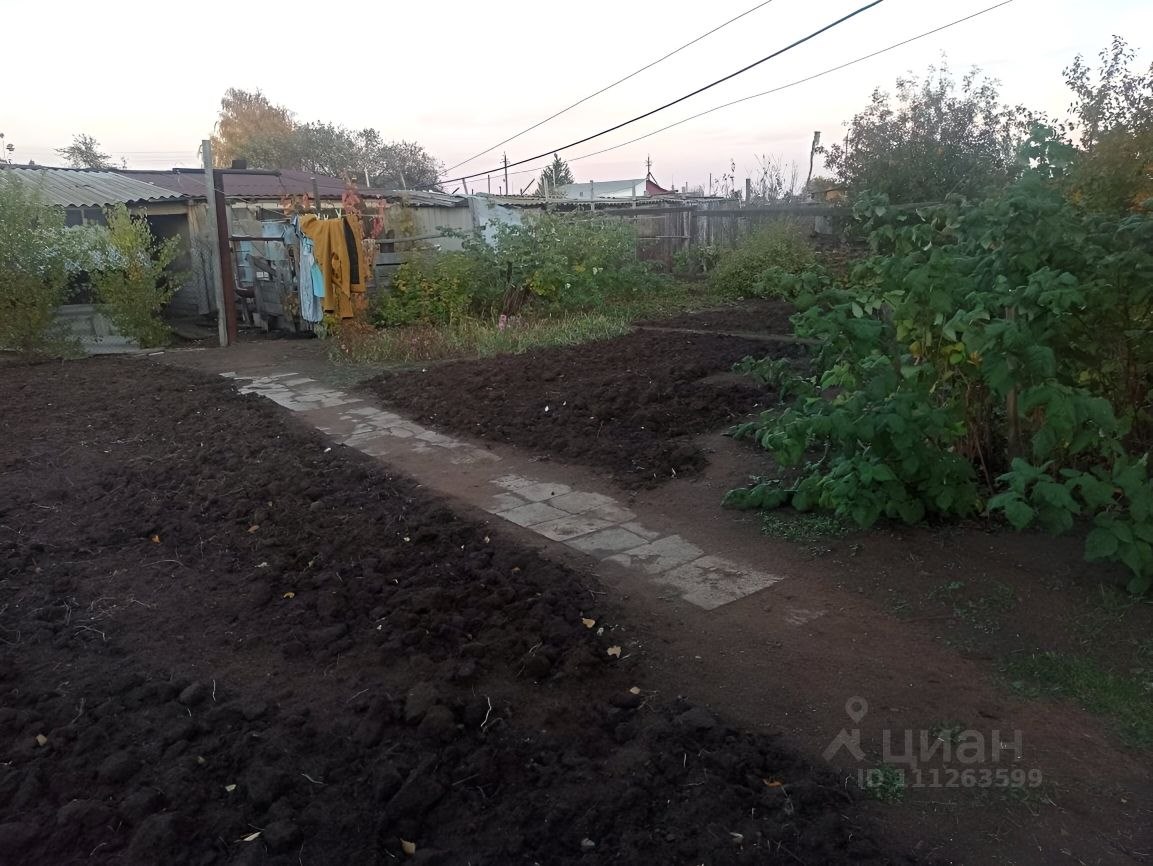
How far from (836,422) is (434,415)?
14.4ft

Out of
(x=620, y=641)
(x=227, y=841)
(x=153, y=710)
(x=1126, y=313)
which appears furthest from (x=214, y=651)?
(x=1126, y=313)

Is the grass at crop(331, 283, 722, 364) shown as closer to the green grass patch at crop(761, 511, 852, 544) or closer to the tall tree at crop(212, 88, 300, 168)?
the green grass patch at crop(761, 511, 852, 544)

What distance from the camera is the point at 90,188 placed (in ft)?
54.1

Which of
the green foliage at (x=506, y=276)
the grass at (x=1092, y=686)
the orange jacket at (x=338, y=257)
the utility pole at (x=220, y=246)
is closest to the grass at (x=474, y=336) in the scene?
the green foliage at (x=506, y=276)

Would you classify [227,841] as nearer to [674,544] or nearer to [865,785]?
[865,785]

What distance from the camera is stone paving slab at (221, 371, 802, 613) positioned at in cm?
398

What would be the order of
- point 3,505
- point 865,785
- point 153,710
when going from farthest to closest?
point 3,505 < point 153,710 < point 865,785

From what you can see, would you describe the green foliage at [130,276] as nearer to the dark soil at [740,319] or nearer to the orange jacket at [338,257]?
the orange jacket at [338,257]

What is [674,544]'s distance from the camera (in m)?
4.46

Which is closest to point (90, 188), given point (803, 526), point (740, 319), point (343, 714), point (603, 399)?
point (740, 319)

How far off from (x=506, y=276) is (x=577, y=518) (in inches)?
334

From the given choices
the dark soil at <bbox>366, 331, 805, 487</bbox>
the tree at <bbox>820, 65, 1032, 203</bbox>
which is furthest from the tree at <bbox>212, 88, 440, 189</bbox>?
the dark soil at <bbox>366, 331, 805, 487</bbox>

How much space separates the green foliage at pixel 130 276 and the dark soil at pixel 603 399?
5.30 metres

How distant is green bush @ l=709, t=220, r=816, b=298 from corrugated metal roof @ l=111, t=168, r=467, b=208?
19.5 feet
